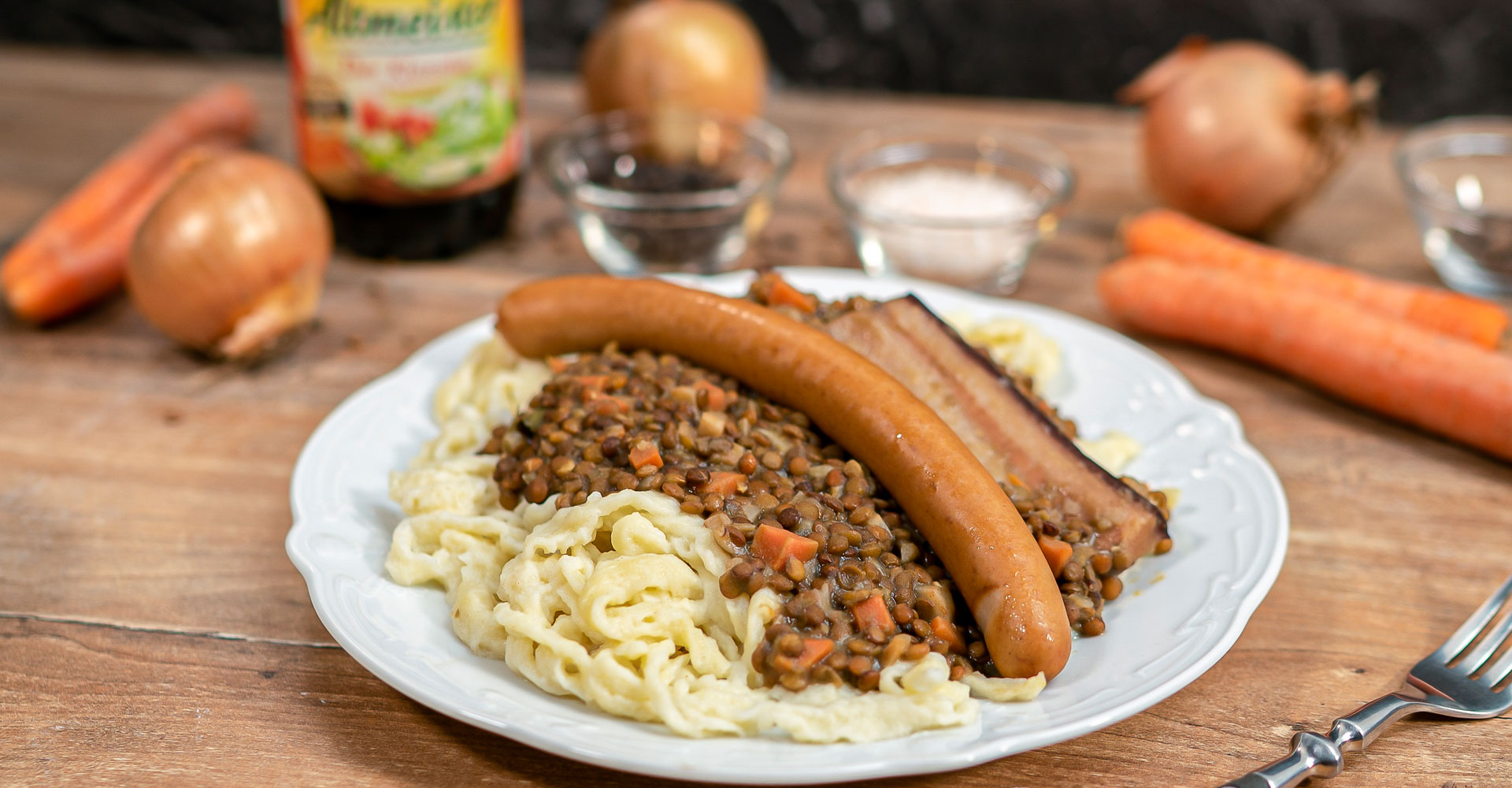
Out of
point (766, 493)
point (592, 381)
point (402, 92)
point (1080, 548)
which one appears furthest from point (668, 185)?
point (1080, 548)

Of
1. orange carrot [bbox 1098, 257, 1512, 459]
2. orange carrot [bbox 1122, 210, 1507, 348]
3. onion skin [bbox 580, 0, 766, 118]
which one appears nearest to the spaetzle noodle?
orange carrot [bbox 1098, 257, 1512, 459]

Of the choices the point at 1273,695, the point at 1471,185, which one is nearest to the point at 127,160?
the point at 1273,695

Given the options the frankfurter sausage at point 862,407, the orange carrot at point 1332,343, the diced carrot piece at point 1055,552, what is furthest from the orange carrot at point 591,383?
the orange carrot at point 1332,343

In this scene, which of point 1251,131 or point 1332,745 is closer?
point 1332,745

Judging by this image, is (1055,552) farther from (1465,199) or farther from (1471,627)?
(1465,199)

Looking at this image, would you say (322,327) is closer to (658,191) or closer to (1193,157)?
(658,191)

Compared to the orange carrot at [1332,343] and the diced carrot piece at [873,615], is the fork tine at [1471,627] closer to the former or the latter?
the orange carrot at [1332,343]
